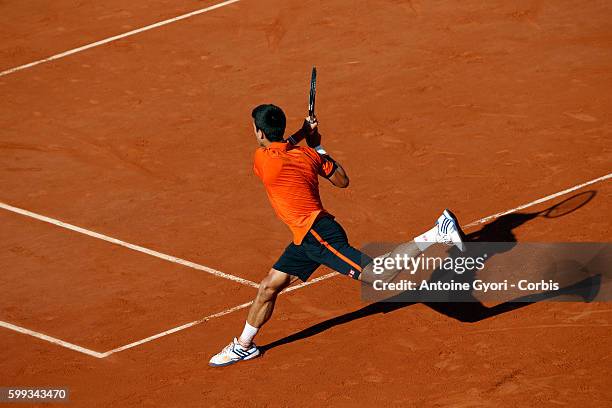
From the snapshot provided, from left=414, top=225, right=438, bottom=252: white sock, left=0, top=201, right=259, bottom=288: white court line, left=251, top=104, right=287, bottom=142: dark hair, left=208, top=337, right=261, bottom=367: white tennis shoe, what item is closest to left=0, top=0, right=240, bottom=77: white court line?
left=0, top=201, right=259, bottom=288: white court line

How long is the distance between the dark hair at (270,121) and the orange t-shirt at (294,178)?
0.43ft

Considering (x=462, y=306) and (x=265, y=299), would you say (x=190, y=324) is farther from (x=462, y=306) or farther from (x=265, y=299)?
(x=462, y=306)

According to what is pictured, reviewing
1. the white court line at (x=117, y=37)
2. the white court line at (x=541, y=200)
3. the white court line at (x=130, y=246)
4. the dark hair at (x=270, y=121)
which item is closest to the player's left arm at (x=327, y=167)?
the dark hair at (x=270, y=121)

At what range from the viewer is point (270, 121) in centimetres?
1051

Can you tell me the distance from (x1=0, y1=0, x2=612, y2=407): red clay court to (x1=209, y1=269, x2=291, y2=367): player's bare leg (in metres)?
0.16

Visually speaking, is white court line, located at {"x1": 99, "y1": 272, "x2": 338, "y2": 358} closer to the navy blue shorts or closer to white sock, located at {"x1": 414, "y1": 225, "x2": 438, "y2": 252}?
the navy blue shorts

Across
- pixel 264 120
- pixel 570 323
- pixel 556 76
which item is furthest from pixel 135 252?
pixel 556 76

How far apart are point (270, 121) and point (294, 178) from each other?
0.61m

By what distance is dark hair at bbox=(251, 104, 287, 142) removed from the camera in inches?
413

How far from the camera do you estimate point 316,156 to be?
10617 millimetres

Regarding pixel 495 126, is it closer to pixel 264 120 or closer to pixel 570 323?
pixel 570 323

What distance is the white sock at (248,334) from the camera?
35.7 ft

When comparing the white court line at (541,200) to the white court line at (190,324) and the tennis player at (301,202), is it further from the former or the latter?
the tennis player at (301,202)

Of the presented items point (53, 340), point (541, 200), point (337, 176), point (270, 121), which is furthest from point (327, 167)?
point (541, 200)
